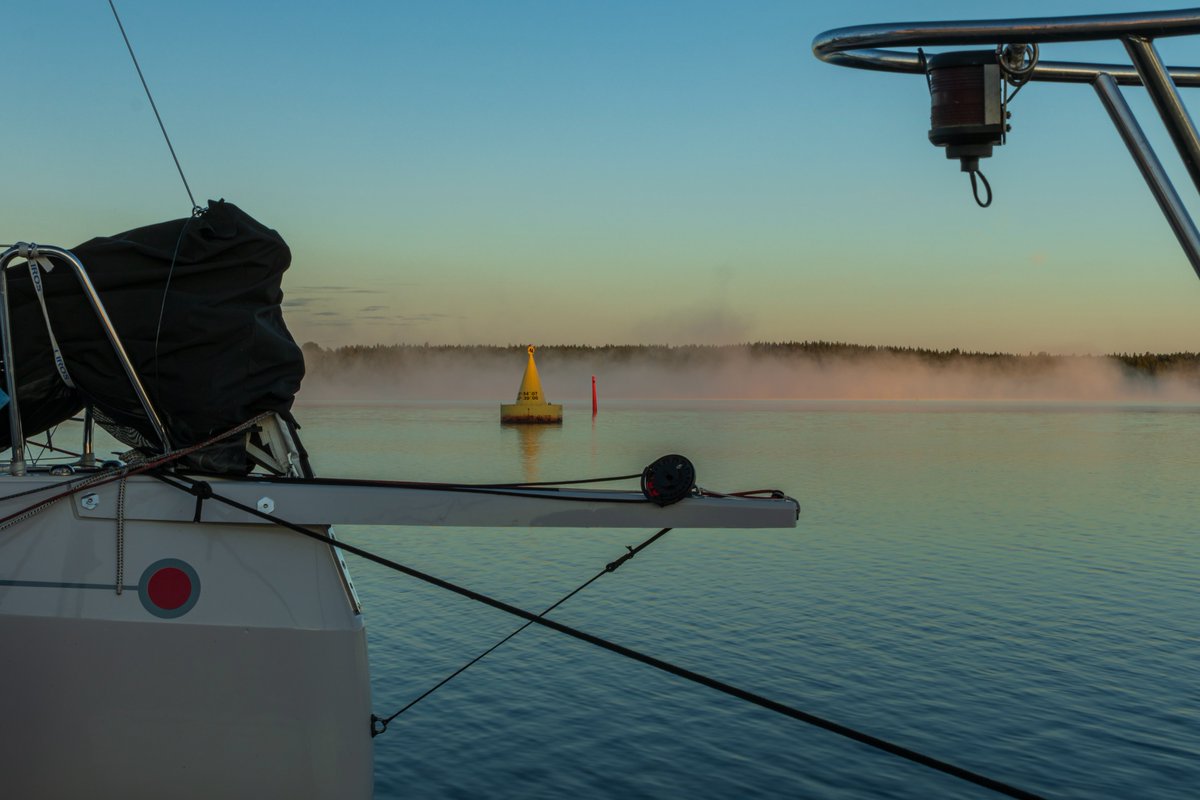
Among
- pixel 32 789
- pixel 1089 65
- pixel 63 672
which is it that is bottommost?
pixel 32 789

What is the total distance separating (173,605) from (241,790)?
86 centimetres

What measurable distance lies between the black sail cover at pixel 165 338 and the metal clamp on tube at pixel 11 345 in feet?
0.21

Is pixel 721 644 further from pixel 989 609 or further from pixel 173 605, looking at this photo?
pixel 173 605

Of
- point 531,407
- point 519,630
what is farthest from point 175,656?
point 531,407

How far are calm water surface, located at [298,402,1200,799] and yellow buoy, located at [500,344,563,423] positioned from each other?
3661cm

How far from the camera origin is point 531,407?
61.6m

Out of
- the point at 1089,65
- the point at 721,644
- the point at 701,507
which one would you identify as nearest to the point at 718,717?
the point at 721,644

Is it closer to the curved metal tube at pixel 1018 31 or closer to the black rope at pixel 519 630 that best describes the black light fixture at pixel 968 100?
the curved metal tube at pixel 1018 31

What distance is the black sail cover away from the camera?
5414 mm

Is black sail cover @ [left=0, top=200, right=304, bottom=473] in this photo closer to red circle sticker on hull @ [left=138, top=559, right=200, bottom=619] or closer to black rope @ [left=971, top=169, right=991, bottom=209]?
red circle sticker on hull @ [left=138, top=559, right=200, bottom=619]

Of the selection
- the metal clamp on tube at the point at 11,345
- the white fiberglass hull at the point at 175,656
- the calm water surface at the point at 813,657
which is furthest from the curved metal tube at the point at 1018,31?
the calm water surface at the point at 813,657

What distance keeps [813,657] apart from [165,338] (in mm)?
7923

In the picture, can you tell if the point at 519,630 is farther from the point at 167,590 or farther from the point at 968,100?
the point at 968,100

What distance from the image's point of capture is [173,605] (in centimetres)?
529
